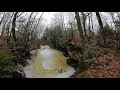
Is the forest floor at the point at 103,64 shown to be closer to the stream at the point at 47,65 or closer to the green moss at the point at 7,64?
the green moss at the point at 7,64

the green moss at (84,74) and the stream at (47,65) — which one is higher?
the stream at (47,65)

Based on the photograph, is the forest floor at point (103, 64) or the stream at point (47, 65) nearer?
the forest floor at point (103, 64)

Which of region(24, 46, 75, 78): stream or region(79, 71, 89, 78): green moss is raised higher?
region(24, 46, 75, 78): stream

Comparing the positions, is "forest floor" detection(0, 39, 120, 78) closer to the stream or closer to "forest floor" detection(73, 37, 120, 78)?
"forest floor" detection(73, 37, 120, 78)

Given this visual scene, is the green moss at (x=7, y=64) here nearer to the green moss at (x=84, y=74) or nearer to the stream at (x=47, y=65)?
the stream at (x=47, y=65)

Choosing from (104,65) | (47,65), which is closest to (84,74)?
(104,65)

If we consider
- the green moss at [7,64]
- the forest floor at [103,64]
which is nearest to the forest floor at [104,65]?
the forest floor at [103,64]

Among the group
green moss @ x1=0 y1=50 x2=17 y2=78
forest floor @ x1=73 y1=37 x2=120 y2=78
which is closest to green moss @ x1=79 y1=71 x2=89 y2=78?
forest floor @ x1=73 y1=37 x2=120 y2=78

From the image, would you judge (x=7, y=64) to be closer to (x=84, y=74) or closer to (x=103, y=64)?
(x=84, y=74)

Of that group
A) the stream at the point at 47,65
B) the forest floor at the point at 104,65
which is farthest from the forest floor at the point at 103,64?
the stream at the point at 47,65

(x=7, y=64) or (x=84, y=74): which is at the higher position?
(x=7, y=64)
